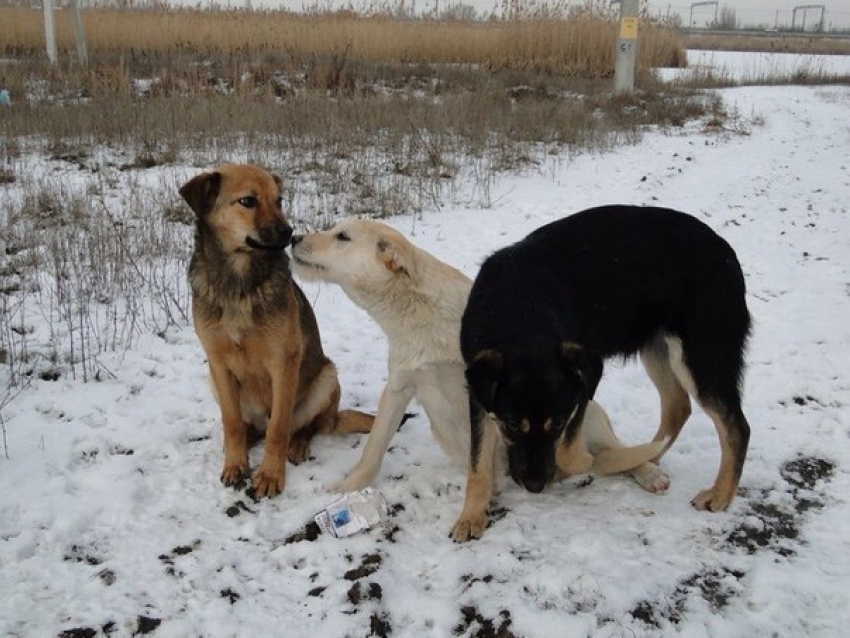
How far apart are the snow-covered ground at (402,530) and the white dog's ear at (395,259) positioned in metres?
1.11

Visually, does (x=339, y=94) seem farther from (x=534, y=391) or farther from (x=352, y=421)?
(x=534, y=391)

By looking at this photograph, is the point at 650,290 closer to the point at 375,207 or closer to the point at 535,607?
the point at 535,607

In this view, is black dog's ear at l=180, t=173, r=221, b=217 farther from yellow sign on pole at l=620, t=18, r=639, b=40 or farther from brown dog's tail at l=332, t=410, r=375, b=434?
yellow sign on pole at l=620, t=18, r=639, b=40

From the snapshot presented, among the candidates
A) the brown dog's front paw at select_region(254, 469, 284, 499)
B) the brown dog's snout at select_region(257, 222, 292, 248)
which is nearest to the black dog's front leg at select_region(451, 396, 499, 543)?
the brown dog's front paw at select_region(254, 469, 284, 499)

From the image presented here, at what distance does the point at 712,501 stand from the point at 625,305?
1033 mm

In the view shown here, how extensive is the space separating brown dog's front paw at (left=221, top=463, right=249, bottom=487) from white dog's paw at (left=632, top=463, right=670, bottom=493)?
6.71ft

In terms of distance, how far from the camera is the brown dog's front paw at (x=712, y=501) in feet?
10.9

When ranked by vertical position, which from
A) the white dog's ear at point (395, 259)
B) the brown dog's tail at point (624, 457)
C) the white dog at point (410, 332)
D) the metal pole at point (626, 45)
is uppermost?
the metal pole at point (626, 45)

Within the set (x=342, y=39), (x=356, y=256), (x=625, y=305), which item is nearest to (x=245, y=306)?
(x=356, y=256)

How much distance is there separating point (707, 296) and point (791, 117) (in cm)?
1496

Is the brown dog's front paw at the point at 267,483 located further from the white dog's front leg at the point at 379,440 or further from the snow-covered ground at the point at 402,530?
the white dog's front leg at the point at 379,440

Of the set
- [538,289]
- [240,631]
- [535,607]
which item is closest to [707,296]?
[538,289]

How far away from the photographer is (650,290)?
11.0 feet

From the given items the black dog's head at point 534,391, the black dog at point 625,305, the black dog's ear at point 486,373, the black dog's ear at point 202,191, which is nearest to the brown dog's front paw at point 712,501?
the black dog at point 625,305
